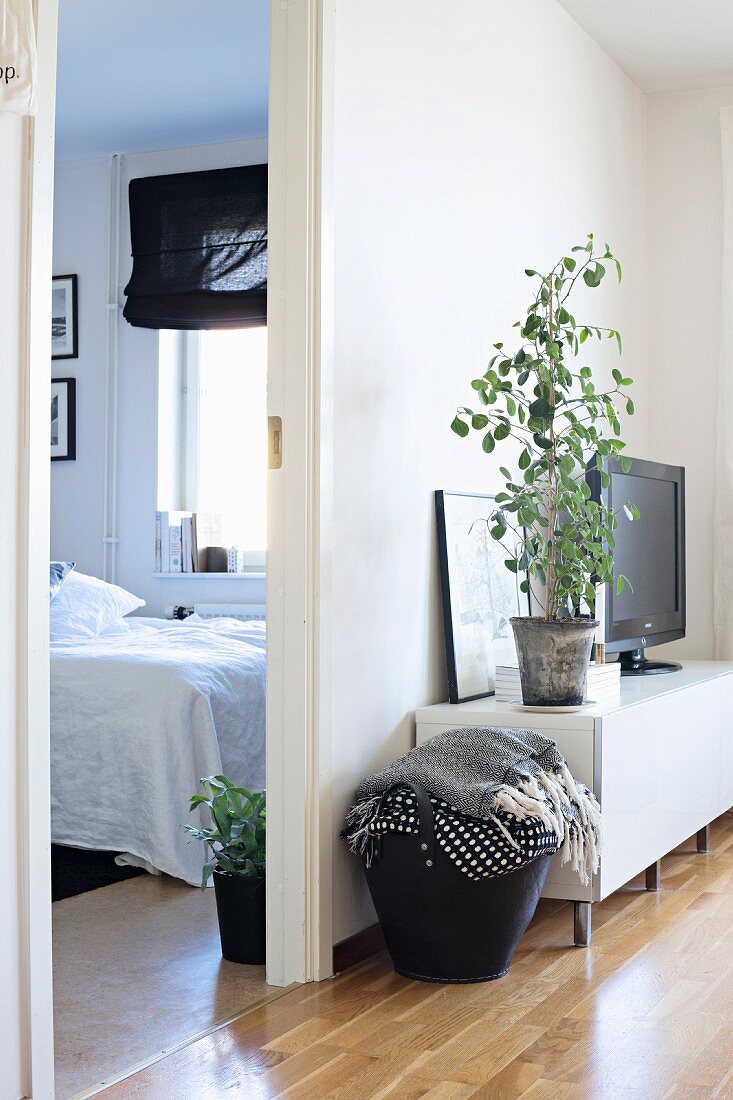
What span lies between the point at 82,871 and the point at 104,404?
107 inches

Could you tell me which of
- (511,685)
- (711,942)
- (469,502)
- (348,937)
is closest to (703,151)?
(469,502)

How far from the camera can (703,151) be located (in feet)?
15.6

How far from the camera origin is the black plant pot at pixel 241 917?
2582 millimetres

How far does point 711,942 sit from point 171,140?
408 cm

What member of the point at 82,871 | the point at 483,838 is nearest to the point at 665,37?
the point at 483,838

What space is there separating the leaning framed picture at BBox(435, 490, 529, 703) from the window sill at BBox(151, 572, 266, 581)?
2.14 metres

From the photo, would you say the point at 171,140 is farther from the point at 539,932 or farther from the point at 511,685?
the point at 539,932

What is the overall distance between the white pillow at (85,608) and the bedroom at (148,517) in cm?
1

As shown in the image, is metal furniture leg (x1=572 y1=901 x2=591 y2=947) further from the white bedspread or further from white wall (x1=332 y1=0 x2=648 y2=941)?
the white bedspread

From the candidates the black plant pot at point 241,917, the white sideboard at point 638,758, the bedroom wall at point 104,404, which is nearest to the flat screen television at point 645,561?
the white sideboard at point 638,758

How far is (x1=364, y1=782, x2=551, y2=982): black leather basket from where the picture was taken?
2402 millimetres

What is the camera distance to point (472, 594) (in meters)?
3.15

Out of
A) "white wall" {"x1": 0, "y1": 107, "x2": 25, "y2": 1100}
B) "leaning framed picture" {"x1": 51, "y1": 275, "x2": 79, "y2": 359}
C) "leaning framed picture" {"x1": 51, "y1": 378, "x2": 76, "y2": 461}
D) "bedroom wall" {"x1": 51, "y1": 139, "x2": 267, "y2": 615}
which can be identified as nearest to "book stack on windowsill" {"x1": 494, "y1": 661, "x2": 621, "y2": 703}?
"white wall" {"x1": 0, "y1": 107, "x2": 25, "y2": 1100}

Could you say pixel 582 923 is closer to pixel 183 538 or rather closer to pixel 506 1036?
pixel 506 1036
